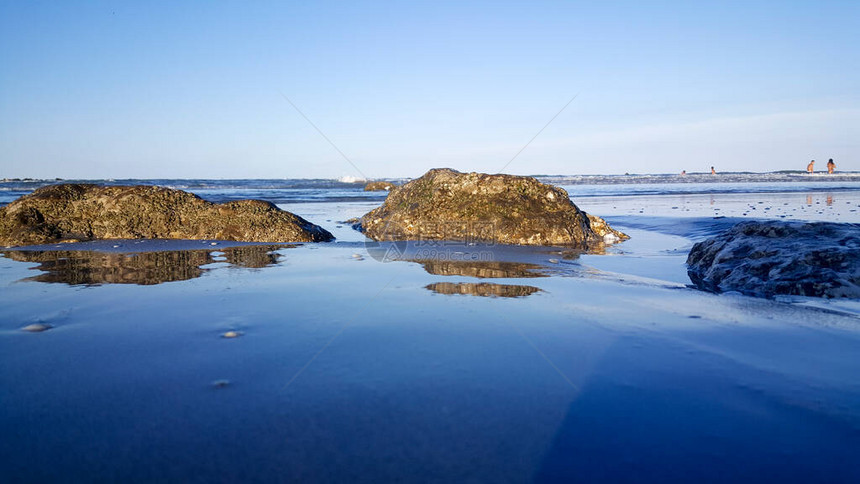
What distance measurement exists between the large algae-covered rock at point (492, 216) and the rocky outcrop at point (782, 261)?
7.52ft

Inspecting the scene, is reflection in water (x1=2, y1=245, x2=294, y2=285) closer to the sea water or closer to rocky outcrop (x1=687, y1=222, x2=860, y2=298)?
the sea water

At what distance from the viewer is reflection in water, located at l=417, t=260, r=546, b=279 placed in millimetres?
4715

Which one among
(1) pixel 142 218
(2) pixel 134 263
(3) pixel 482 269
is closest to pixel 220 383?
(3) pixel 482 269

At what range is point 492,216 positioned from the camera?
295 inches

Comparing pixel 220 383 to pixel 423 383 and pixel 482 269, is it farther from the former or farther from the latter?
pixel 482 269

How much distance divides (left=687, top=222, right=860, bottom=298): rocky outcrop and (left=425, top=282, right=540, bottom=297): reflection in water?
1.62 m

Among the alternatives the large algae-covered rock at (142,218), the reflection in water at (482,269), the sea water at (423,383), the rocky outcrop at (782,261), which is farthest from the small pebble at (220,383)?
the large algae-covered rock at (142,218)

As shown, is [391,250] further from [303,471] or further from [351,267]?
[303,471]

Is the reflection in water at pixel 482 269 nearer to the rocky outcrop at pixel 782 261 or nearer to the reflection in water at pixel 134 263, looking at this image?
the rocky outcrop at pixel 782 261

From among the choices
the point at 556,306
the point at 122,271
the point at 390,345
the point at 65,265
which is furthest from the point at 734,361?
the point at 65,265

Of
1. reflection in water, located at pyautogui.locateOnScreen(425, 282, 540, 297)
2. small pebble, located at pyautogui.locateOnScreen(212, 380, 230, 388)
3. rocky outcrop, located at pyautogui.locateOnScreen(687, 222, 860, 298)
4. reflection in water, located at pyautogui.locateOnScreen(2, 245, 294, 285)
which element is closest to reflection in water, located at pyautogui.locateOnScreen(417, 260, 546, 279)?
reflection in water, located at pyautogui.locateOnScreen(425, 282, 540, 297)

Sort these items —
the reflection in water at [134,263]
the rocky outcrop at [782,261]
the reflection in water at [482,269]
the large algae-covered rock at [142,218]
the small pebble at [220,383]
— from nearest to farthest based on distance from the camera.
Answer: the small pebble at [220,383] → the rocky outcrop at [782,261] → the reflection in water at [134,263] → the reflection in water at [482,269] → the large algae-covered rock at [142,218]

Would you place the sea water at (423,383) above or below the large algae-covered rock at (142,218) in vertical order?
below

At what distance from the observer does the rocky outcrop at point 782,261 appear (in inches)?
152
